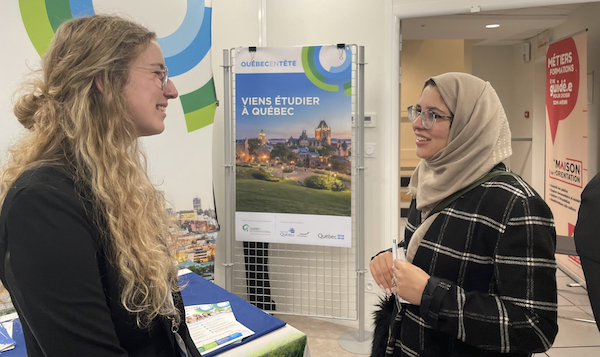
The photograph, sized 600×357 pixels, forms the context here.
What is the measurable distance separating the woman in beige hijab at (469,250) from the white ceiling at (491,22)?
3.85m

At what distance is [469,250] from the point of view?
4.06ft

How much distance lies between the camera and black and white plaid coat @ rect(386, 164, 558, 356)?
1.14 meters

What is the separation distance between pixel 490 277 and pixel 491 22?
16.7 feet

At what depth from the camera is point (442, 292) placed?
3.94 ft

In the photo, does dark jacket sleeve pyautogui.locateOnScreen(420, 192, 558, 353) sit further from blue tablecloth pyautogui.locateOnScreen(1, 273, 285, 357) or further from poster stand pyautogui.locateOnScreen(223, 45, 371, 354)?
poster stand pyautogui.locateOnScreen(223, 45, 371, 354)

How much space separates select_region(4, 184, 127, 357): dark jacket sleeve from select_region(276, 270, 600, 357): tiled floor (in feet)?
8.09

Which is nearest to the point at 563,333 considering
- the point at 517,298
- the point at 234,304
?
the point at 517,298

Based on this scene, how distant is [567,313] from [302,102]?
107 inches

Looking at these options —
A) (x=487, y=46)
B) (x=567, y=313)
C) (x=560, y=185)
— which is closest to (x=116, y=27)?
(x=567, y=313)

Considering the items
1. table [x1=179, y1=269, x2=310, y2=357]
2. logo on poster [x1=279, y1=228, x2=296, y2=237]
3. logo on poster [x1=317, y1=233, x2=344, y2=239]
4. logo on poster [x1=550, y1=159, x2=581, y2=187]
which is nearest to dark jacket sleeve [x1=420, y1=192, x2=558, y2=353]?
table [x1=179, y1=269, x2=310, y2=357]

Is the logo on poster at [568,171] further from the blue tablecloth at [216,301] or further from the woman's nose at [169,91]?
the woman's nose at [169,91]

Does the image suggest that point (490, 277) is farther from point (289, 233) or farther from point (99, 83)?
point (289, 233)

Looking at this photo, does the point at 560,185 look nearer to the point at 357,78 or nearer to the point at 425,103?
the point at 357,78

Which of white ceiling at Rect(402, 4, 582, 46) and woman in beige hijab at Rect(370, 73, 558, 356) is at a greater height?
white ceiling at Rect(402, 4, 582, 46)
